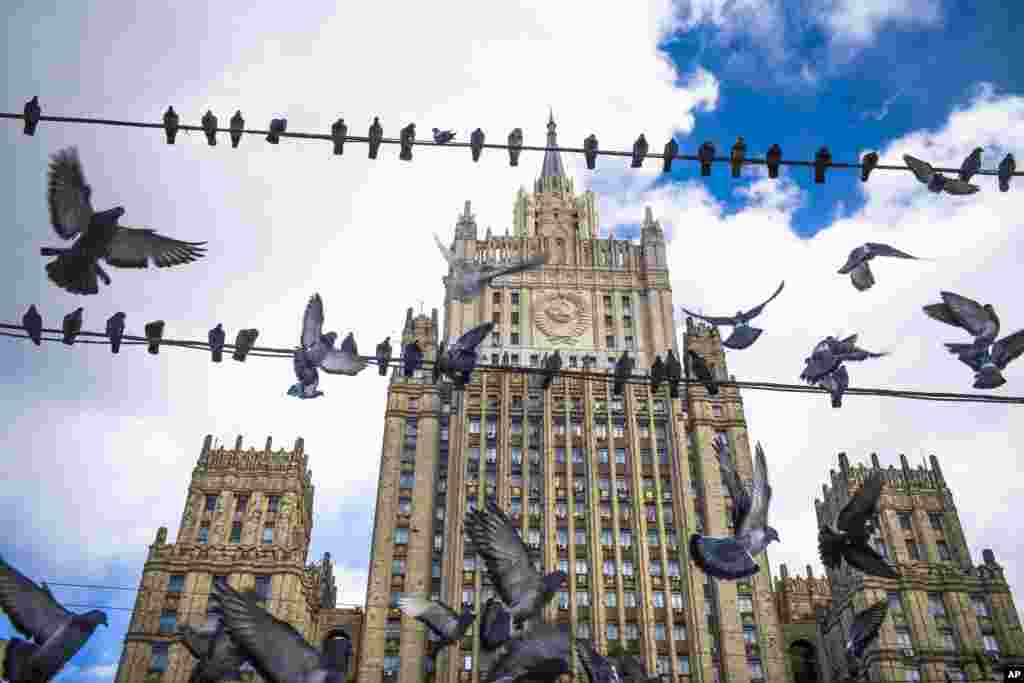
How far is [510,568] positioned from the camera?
13469 millimetres

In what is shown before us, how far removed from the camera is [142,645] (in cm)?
5231

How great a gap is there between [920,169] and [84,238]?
10.7 meters

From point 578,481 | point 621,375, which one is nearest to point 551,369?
point 621,375

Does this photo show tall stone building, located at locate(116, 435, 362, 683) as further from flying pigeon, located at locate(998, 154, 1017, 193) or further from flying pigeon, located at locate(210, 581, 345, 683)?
flying pigeon, located at locate(998, 154, 1017, 193)

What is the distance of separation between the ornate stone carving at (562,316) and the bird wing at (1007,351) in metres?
57.3

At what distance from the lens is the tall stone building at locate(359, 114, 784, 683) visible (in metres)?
54.3

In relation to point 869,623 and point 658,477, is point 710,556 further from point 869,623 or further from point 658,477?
point 658,477

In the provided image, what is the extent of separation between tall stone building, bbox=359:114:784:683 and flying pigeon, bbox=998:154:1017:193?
3778 centimetres

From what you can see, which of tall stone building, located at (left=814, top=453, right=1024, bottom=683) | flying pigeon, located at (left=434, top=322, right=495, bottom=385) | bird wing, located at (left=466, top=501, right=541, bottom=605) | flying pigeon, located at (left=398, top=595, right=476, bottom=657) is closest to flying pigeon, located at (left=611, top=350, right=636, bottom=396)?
flying pigeon, located at (left=434, top=322, right=495, bottom=385)

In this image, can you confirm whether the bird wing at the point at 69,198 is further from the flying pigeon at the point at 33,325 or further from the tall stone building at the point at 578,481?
the tall stone building at the point at 578,481

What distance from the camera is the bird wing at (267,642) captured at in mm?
10492

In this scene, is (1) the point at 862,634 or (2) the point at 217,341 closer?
(2) the point at 217,341

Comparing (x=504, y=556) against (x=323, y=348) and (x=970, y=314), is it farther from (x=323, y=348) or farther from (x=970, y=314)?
(x=970, y=314)

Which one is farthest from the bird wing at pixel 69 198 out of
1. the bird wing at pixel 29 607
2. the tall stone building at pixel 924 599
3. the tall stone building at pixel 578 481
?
the tall stone building at pixel 924 599
